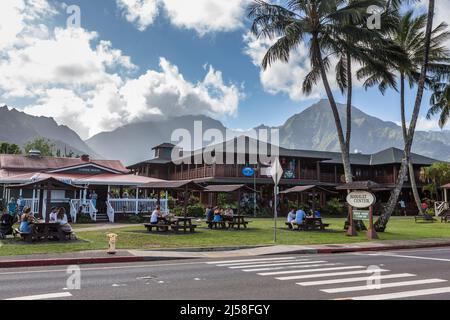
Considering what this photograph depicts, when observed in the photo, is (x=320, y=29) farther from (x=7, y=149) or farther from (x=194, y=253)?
(x=7, y=149)

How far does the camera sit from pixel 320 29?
72.9 ft

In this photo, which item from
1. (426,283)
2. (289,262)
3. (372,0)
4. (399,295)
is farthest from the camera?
(372,0)

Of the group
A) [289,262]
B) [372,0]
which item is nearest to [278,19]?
[372,0]

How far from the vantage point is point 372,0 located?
21328mm

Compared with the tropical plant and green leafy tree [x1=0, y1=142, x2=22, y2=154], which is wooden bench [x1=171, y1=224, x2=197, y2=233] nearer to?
the tropical plant

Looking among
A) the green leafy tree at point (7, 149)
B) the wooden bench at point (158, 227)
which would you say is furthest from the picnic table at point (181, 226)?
the green leafy tree at point (7, 149)

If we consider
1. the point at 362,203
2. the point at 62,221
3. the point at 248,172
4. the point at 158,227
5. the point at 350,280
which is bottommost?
the point at 350,280

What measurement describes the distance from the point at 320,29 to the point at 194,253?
14.6 metres

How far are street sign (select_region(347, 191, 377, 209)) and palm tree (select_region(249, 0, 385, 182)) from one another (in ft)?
6.58

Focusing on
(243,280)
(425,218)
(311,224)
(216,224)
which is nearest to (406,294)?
(243,280)

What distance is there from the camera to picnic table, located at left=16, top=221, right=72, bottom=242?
49.1 feet

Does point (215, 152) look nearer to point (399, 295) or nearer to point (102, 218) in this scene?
point (102, 218)
